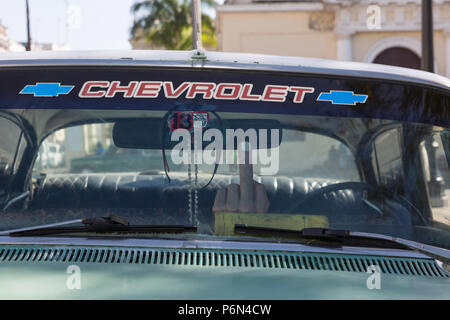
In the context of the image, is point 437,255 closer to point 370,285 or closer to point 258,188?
point 370,285

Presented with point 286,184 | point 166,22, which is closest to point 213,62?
point 286,184

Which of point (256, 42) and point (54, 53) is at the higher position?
point (256, 42)

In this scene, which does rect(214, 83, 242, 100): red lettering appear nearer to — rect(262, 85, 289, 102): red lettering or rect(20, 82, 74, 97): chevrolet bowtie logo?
rect(262, 85, 289, 102): red lettering

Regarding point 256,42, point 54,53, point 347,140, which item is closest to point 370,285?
point 347,140

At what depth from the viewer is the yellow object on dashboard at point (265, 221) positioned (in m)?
2.08

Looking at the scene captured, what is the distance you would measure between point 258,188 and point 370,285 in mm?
727

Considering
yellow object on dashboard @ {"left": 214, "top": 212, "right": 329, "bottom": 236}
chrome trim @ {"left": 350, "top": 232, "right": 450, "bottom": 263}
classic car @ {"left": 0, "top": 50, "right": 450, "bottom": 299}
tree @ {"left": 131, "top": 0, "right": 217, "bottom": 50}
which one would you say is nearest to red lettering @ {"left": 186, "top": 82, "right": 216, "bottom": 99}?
classic car @ {"left": 0, "top": 50, "right": 450, "bottom": 299}

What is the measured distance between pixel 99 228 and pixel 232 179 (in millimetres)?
565

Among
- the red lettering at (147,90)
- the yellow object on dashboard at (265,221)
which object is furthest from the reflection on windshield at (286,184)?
the red lettering at (147,90)

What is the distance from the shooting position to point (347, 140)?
2.46 meters

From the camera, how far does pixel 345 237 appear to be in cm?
196

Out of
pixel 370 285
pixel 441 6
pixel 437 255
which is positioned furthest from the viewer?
pixel 441 6

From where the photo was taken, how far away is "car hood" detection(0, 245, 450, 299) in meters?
1.53
